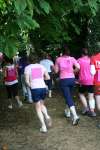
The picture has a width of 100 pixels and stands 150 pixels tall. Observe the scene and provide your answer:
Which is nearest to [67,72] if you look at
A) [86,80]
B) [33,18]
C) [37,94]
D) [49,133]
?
[86,80]

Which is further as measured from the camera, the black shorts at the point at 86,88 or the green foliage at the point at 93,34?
the green foliage at the point at 93,34

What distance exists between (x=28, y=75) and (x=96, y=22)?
7.79 metres

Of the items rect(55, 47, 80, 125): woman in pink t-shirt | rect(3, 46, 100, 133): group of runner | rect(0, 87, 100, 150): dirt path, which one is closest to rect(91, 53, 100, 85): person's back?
rect(3, 46, 100, 133): group of runner

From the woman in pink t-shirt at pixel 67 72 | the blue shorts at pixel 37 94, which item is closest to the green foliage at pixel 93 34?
the woman in pink t-shirt at pixel 67 72

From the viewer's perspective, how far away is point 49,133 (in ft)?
34.4

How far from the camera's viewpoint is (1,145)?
966 centimetres

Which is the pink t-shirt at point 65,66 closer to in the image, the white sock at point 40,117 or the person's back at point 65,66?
the person's back at point 65,66

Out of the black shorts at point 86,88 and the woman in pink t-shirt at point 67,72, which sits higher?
the woman in pink t-shirt at point 67,72

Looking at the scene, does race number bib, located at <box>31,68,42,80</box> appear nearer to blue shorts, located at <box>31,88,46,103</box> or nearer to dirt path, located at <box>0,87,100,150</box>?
blue shorts, located at <box>31,88,46,103</box>

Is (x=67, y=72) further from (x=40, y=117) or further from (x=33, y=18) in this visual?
(x=33, y=18)

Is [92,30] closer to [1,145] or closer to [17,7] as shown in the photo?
[1,145]

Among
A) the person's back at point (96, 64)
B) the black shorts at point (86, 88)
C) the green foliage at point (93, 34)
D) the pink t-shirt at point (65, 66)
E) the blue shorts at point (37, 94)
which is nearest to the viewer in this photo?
the blue shorts at point (37, 94)

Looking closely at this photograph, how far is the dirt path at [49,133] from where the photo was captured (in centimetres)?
948

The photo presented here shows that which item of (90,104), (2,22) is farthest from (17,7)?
(90,104)
